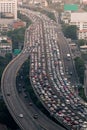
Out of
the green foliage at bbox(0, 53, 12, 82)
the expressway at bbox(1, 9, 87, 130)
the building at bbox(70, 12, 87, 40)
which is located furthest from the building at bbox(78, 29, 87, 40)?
the green foliage at bbox(0, 53, 12, 82)

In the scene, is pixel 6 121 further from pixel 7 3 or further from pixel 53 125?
pixel 7 3

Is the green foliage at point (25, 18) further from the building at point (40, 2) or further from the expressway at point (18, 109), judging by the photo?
the expressway at point (18, 109)

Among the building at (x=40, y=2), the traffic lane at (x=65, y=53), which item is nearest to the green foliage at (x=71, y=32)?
the traffic lane at (x=65, y=53)

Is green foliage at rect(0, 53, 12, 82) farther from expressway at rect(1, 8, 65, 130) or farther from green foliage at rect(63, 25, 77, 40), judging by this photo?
green foliage at rect(63, 25, 77, 40)

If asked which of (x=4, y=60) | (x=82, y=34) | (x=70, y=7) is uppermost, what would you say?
(x=70, y=7)

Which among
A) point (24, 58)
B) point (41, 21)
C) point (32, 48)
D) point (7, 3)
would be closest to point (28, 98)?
point (24, 58)

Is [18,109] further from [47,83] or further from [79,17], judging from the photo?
[79,17]

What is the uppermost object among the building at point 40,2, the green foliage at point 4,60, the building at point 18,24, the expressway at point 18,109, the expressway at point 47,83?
the building at point 40,2

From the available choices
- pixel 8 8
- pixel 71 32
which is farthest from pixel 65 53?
pixel 8 8
